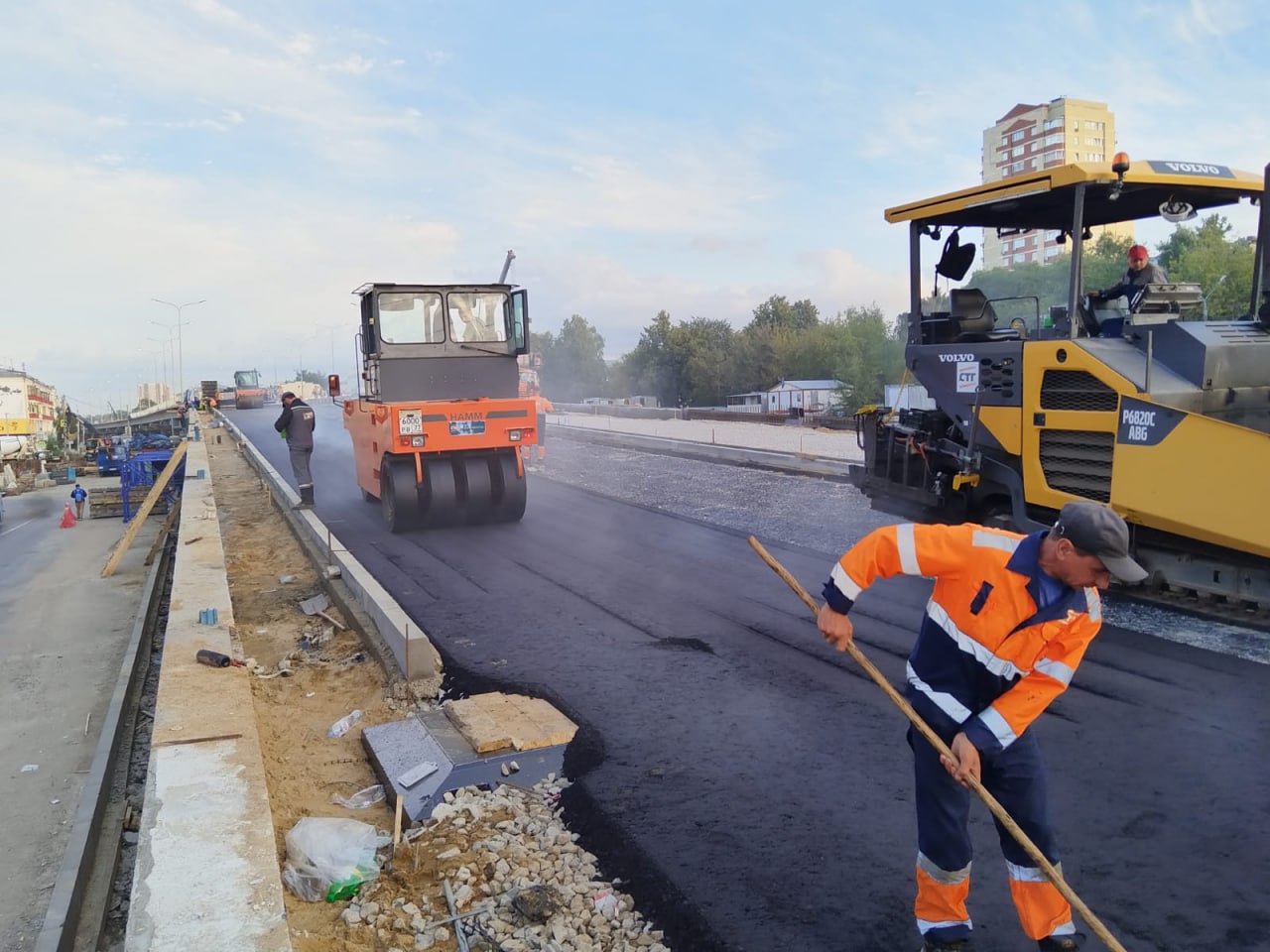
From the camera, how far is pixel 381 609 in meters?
6.60

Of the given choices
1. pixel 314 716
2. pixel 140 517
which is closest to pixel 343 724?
pixel 314 716

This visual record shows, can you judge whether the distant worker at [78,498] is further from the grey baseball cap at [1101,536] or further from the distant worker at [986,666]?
the grey baseball cap at [1101,536]

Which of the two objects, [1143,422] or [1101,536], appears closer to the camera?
[1101,536]

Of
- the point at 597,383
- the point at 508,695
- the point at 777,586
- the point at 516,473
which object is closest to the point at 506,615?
the point at 508,695

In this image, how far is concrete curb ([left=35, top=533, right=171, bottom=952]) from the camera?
173 inches

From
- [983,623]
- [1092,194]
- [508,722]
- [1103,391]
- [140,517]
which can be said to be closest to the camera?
[983,623]

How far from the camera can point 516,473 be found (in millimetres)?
11109

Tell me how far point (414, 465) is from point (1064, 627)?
8649 millimetres

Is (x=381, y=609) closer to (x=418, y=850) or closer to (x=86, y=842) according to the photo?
(x=86, y=842)

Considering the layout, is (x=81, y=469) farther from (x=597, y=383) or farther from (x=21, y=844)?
(x=597, y=383)

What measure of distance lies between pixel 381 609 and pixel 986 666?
4.78 meters

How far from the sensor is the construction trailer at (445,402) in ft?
34.4

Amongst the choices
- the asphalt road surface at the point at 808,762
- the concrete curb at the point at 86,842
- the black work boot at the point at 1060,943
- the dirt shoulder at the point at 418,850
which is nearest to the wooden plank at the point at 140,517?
the concrete curb at the point at 86,842

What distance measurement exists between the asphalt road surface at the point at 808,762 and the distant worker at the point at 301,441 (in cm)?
464
